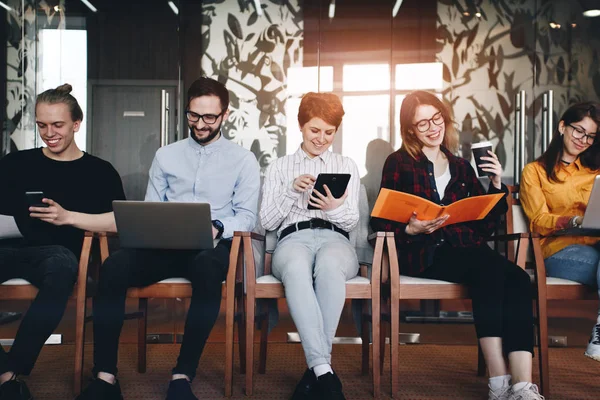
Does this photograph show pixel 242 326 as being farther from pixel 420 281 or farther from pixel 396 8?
pixel 396 8

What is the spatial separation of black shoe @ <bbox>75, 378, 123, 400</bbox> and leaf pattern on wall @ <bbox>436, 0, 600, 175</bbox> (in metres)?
2.65

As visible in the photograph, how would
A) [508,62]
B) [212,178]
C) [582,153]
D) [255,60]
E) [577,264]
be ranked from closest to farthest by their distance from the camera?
Result: 1. [577,264]
2. [212,178]
3. [582,153]
4. [508,62]
5. [255,60]

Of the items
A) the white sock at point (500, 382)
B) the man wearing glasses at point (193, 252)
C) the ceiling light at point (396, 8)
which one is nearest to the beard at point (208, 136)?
the man wearing glasses at point (193, 252)

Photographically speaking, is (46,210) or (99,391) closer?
(99,391)

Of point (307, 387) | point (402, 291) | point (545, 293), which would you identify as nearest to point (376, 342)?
point (402, 291)

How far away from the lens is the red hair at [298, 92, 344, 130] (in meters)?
2.56

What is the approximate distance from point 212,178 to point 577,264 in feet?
5.00

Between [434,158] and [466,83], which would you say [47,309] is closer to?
[434,158]

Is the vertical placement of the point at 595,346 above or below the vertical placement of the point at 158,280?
below

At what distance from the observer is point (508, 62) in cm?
382

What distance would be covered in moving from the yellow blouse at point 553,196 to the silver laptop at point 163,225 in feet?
4.67

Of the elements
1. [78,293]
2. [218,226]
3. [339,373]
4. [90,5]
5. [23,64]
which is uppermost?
[90,5]

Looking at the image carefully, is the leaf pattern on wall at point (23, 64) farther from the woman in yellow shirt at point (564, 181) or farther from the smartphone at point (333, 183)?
Result: the woman in yellow shirt at point (564, 181)

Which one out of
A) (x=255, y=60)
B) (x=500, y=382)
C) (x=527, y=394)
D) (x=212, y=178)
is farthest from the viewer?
(x=255, y=60)
